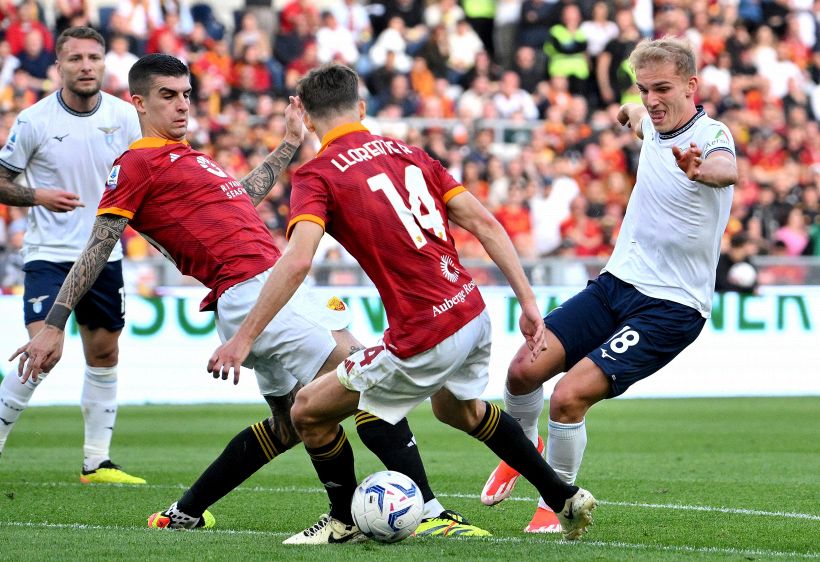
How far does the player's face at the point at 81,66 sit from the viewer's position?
869 cm

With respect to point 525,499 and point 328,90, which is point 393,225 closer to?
point 328,90

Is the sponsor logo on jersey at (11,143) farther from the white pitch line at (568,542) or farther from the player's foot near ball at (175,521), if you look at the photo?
the player's foot near ball at (175,521)

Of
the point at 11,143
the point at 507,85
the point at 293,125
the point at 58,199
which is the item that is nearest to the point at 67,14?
the point at 507,85

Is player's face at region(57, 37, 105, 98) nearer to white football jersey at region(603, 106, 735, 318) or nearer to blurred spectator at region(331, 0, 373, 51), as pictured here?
white football jersey at region(603, 106, 735, 318)

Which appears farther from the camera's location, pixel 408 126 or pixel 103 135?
pixel 408 126

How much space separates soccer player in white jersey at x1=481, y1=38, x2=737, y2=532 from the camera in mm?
6902

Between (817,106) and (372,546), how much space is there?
18895mm

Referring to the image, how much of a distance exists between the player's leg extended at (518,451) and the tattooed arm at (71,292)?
1.76 meters

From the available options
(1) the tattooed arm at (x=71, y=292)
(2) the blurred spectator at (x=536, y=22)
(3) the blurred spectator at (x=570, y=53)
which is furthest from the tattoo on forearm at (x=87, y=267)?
(2) the blurred spectator at (x=536, y=22)

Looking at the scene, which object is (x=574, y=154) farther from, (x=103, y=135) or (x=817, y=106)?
(x=103, y=135)

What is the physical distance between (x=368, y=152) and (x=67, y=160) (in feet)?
11.5

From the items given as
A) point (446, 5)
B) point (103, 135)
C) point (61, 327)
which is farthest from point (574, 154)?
point (61, 327)

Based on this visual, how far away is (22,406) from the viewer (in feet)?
28.2

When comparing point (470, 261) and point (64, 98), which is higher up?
point (64, 98)
